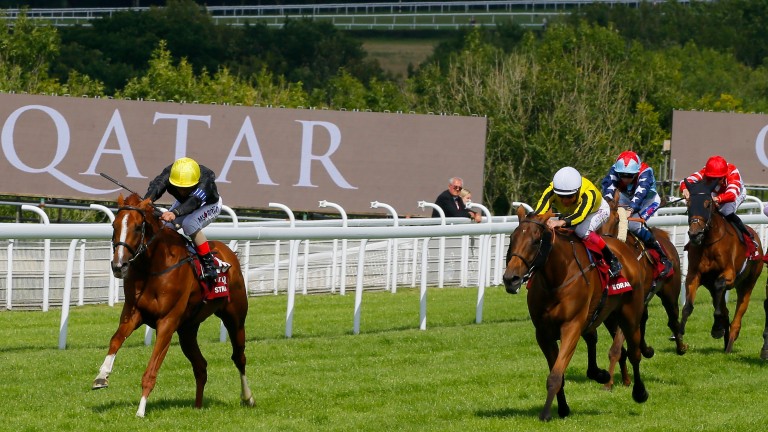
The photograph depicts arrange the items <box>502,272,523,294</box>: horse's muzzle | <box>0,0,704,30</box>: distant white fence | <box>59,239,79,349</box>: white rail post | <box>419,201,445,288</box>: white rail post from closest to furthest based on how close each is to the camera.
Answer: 1. <box>502,272,523,294</box>: horse's muzzle
2. <box>59,239,79,349</box>: white rail post
3. <box>419,201,445,288</box>: white rail post
4. <box>0,0,704,30</box>: distant white fence

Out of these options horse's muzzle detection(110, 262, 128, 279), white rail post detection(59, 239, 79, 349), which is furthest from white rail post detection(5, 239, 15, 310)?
horse's muzzle detection(110, 262, 128, 279)

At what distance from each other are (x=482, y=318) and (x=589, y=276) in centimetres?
451

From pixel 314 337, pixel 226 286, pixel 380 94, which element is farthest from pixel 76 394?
pixel 380 94

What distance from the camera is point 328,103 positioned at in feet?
187

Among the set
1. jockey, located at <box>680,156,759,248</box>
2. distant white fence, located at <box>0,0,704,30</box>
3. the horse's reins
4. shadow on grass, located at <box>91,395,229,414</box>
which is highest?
distant white fence, located at <box>0,0,704,30</box>

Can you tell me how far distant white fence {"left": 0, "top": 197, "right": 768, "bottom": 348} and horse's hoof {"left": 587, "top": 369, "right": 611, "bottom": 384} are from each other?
9.36 feet

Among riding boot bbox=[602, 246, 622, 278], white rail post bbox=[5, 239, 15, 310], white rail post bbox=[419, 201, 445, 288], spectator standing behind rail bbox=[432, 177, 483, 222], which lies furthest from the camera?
spectator standing behind rail bbox=[432, 177, 483, 222]

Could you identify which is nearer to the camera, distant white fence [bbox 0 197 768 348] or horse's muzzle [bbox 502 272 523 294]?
horse's muzzle [bbox 502 272 523 294]

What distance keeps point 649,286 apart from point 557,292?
2.20 meters

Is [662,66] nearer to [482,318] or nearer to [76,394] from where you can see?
[482,318]

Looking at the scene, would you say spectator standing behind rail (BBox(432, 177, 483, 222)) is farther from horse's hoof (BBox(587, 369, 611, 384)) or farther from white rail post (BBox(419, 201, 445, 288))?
horse's hoof (BBox(587, 369, 611, 384))

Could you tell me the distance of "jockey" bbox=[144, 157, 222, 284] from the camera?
8477mm

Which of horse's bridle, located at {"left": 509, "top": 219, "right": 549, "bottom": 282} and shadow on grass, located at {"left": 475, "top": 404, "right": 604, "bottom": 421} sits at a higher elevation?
horse's bridle, located at {"left": 509, "top": 219, "right": 549, "bottom": 282}

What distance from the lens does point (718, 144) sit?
28.0m
